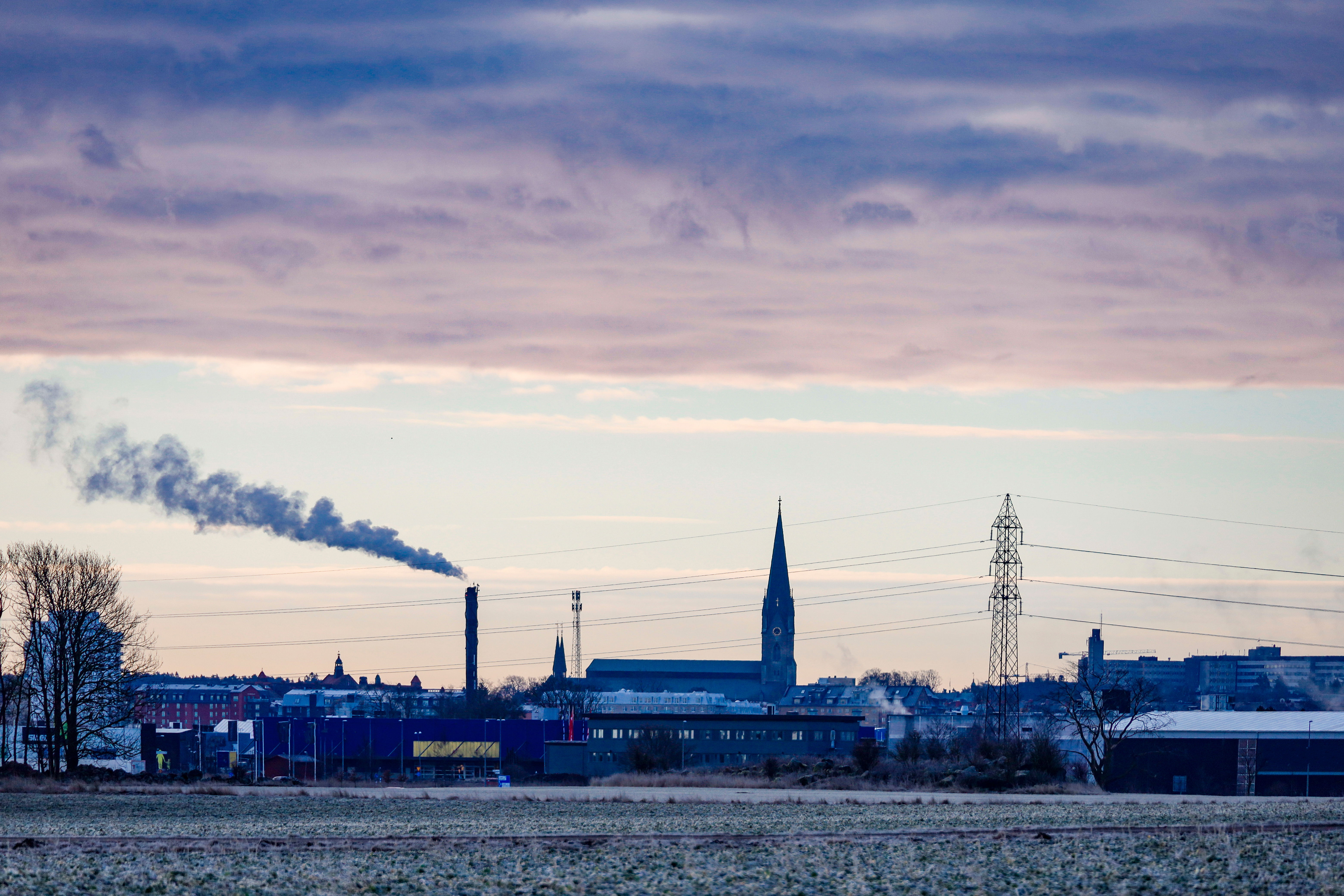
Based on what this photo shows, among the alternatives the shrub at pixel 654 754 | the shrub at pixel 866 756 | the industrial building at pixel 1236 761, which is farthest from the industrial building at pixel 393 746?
the industrial building at pixel 1236 761

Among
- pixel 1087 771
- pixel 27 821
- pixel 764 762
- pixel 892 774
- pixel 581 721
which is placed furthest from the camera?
pixel 581 721

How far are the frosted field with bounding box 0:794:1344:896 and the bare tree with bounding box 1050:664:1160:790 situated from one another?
144ft

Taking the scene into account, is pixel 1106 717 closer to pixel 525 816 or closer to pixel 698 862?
pixel 525 816

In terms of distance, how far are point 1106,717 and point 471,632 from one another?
74.3 m

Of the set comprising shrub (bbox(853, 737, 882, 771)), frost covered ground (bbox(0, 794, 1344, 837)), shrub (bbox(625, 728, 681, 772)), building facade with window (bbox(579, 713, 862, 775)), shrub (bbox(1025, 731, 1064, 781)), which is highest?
frost covered ground (bbox(0, 794, 1344, 837))

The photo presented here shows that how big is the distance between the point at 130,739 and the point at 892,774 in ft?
228

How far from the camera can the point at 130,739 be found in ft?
399

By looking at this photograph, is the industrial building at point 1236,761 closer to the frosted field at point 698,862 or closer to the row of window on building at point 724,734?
the frosted field at point 698,862

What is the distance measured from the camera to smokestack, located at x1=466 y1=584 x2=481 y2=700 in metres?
155

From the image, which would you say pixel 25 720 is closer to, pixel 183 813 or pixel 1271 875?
pixel 183 813

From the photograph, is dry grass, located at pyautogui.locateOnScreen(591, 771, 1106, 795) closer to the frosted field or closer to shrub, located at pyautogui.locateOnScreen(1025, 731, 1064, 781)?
shrub, located at pyautogui.locateOnScreen(1025, 731, 1064, 781)

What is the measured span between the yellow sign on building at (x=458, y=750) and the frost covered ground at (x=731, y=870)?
105 meters

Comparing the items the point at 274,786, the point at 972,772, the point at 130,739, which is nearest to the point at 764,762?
the point at 972,772

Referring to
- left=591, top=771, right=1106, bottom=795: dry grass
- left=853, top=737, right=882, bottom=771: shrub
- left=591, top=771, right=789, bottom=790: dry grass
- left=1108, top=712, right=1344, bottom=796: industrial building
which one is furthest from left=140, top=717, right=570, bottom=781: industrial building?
left=1108, top=712, right=1344, bottom=796: industrial building
